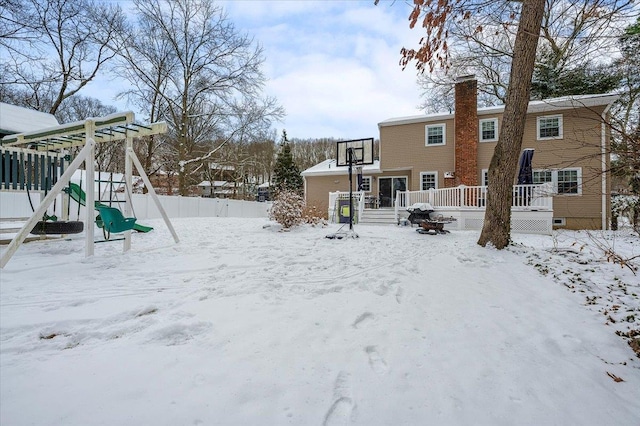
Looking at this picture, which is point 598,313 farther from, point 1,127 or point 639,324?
point 1,127

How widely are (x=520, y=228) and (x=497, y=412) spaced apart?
385 inches

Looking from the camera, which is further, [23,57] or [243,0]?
[23,57]

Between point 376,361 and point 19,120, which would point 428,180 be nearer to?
point 376,361

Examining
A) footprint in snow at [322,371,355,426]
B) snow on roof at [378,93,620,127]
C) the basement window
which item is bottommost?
footprint in snow at [322,371,355,426]

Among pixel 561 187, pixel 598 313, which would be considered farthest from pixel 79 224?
pixel 561 187

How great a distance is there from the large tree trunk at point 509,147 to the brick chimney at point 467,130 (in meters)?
8.51

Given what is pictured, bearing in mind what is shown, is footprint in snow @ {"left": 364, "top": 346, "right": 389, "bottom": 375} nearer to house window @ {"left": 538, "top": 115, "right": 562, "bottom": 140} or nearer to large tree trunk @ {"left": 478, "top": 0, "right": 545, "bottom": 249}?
large tree trunk @ {"left": 478, "top": 0, "right": 545, "bottom": 249}

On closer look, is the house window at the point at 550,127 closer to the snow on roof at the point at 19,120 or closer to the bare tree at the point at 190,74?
the bare tree at the point at 190,74

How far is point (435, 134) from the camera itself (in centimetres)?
1489

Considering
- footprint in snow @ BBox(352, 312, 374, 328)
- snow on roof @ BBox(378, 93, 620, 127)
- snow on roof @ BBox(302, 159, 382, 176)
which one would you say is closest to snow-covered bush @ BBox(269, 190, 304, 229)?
footprint in snow @ BBox(352, 312, 374, 328)

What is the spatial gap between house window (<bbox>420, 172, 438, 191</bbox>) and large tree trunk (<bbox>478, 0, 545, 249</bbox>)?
942 cm

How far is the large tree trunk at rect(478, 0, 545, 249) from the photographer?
213 inches

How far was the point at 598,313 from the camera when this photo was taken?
9.79 ft

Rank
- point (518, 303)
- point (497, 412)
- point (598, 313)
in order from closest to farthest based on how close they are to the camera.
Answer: point (497, 412), point (598, 313), point (518, 303)
